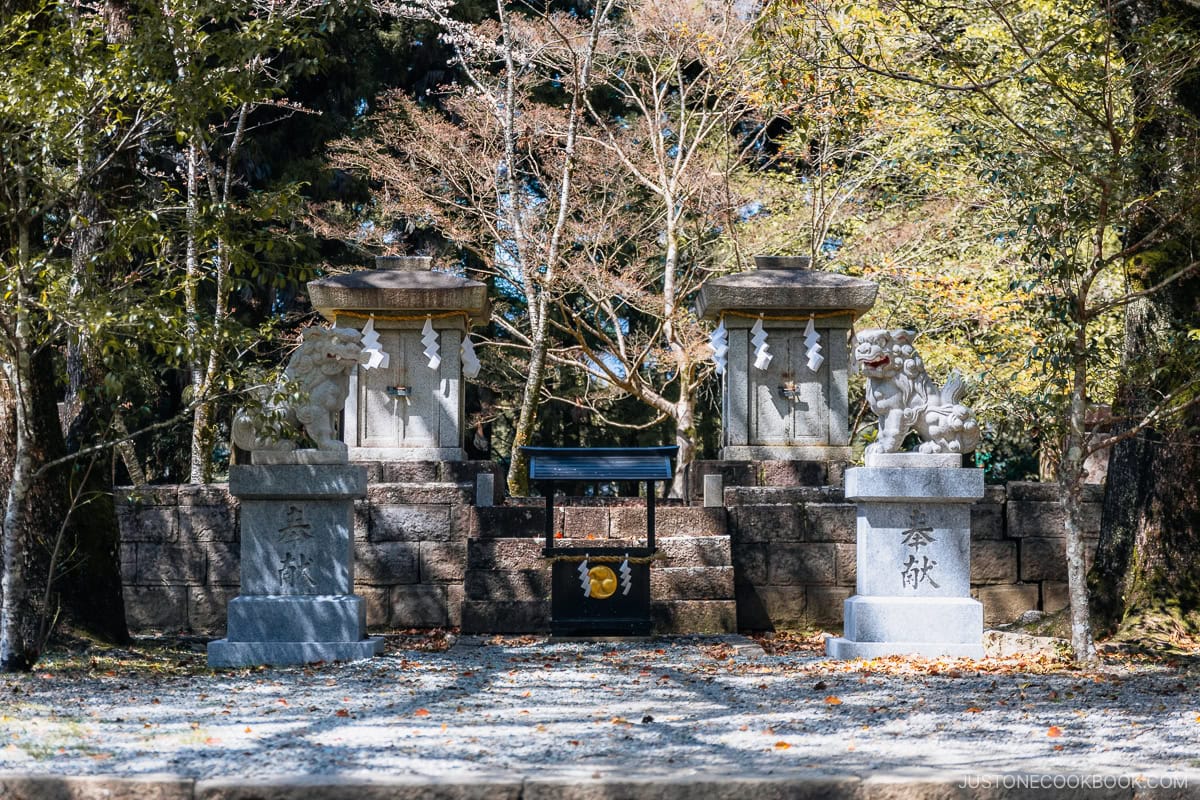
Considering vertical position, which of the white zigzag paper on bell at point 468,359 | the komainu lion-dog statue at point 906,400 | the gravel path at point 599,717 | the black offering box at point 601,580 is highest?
the white zigzag paper on bell at point 468,359

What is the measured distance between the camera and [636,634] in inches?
359

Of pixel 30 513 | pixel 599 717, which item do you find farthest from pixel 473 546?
pixel 599 717

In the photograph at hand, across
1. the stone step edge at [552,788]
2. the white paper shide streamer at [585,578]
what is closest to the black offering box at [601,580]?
the white paper shide streamer at [585,578]

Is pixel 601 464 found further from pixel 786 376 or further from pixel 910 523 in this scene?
pixel 786 376

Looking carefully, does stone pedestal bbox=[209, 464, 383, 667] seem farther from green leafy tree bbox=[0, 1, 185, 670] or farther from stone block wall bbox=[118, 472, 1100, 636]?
stone block wall bbox=[118, 472, 1100, 636]

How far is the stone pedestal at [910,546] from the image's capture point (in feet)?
27.0

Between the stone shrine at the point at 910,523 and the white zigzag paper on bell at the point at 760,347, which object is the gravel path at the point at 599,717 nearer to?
the stone shrine at the point at 910,523

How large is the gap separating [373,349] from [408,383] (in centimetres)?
48

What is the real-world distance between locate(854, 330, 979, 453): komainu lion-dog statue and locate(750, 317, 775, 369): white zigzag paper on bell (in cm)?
356

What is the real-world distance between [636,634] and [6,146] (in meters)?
5.24

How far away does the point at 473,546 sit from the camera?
9.73m

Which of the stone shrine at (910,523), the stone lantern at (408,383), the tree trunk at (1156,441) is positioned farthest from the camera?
the stone lantern at (408,383)

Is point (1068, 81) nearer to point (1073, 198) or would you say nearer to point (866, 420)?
point (1073, 198)

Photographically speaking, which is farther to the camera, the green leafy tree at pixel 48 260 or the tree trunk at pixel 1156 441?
the tree trunk at pixel 1156 441
